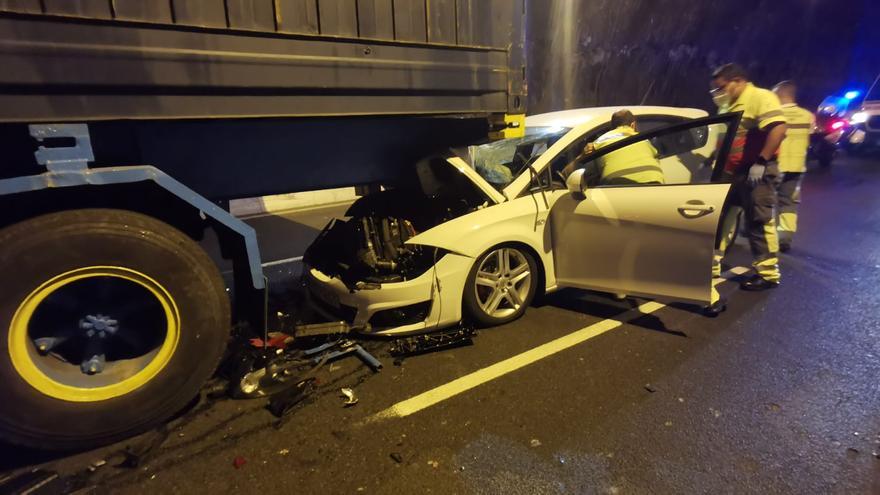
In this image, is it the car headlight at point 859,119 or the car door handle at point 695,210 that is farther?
the car headlight at point 859,119

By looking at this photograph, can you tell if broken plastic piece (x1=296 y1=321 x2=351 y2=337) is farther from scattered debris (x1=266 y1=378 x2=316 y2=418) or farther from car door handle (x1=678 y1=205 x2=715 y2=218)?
car door handle (x1=678 y1=205 x2=715 y2=218)

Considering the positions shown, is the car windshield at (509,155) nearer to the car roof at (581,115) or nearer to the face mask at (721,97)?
the car roof at (581,115)

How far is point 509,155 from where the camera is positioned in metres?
4.39

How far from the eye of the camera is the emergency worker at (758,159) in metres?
4.25

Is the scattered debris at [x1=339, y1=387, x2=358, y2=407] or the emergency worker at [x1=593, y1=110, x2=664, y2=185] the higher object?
the emergency worker at [x1=593, y1=110, x2=664, y2=185]

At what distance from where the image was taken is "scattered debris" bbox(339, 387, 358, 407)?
9.16ft

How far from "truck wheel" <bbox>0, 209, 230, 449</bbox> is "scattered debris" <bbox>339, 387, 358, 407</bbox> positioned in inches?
29.2

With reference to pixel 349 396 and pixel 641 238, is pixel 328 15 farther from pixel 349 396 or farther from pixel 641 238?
pixel 641 238

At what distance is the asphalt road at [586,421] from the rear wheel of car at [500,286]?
0.14 m

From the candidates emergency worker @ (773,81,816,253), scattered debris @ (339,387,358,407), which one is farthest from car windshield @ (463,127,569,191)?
emergency worker @ (773,81,816,253)

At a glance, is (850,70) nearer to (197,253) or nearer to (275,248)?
(275,248)

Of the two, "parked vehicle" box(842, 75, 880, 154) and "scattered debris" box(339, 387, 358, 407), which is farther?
"parked vehicle" box(842, 75, 880, 154)

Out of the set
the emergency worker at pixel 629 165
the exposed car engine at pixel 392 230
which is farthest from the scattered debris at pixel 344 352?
the emergency worker at pixel 629 165

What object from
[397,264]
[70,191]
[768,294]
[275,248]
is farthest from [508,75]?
[275,248]
